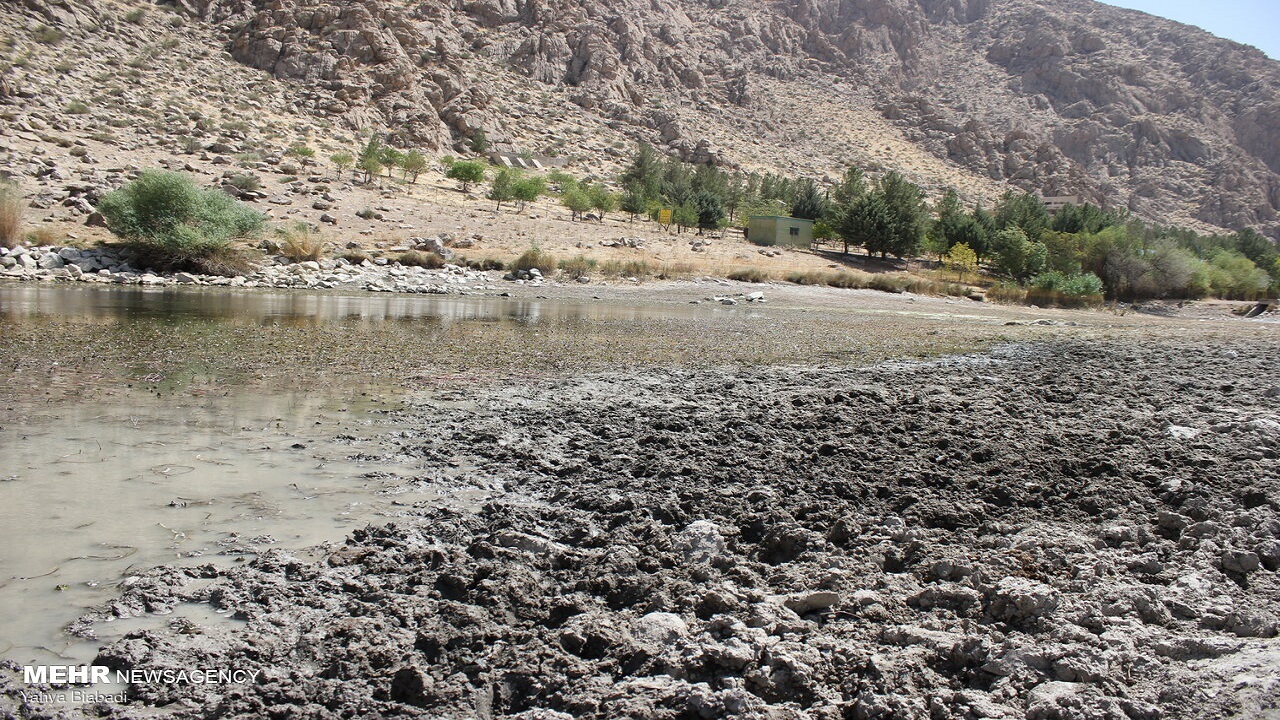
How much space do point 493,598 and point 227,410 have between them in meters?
5.31

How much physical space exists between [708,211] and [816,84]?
80.4m

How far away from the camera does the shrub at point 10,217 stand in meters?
24.5

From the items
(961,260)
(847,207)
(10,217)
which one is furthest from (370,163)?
(961,260)

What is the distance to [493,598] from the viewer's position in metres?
3.55

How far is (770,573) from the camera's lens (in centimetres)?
391

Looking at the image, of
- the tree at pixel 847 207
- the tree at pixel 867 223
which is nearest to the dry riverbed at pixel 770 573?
the tree at pixel 867 223

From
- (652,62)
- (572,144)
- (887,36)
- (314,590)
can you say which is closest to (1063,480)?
(314,590)

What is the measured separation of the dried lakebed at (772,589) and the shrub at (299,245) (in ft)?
83.7

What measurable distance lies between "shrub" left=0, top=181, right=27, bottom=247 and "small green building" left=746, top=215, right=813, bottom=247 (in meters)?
41.2

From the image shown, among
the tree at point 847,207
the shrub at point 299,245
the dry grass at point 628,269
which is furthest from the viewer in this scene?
the tree at point 847,207

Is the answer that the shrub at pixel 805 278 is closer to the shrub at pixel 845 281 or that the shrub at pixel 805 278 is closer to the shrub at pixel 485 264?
the shrub at pixel 845 281

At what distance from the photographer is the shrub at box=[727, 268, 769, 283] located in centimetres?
3797

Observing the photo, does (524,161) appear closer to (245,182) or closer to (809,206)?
(809,206)

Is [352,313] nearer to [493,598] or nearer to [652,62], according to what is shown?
[493,598]
